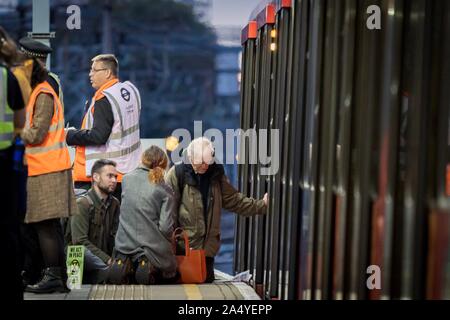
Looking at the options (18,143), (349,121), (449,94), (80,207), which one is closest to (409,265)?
(449,94)

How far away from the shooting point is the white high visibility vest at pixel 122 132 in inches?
278

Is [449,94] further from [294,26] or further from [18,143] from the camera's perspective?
[294,26]

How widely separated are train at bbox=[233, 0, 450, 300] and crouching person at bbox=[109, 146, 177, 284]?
0.66 meters

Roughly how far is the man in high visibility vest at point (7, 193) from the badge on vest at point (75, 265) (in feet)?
6.06

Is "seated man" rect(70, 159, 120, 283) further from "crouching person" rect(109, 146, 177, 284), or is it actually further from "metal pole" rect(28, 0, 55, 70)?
"metal pole" rect(28, 0, 55, 70)

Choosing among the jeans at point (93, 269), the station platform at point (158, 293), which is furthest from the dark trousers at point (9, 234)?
the jeans at point (93, 269)

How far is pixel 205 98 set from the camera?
7.64 m

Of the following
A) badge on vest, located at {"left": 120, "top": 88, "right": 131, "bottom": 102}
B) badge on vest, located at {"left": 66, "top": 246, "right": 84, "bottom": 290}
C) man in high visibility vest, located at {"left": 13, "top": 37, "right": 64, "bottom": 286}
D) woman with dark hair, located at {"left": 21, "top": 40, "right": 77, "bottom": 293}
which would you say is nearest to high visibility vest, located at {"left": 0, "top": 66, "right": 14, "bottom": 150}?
woman with dark hair, located at {"left": 21, "top": 40, "right": 77, "bottom": 293}

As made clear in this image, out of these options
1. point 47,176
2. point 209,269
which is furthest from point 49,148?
point 209,269

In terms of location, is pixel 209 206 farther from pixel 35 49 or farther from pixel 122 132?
pixel 35 49

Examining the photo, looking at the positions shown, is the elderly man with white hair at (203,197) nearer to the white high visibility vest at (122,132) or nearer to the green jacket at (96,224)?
the white high visibility vest at (122,132)

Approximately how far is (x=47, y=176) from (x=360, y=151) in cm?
188

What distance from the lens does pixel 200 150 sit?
7266 mm
